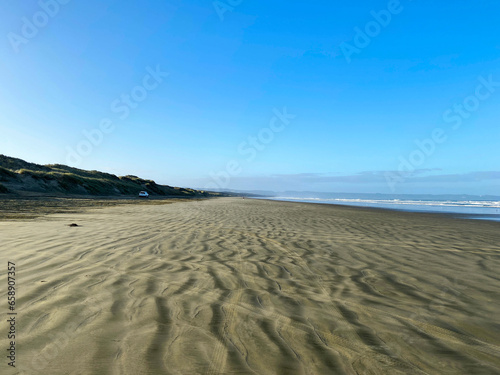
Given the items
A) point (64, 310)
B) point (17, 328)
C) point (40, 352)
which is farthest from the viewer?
point (64, 310)

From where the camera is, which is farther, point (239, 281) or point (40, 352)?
point (239, 281)

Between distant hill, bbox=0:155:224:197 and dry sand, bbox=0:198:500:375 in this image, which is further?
distant hill, bbox=0:155:224:197

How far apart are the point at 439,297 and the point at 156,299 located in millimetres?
3901

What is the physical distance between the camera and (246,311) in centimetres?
320

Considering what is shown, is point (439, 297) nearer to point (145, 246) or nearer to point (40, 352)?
point (40, 352)

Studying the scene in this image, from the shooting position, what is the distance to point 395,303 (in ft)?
11.8

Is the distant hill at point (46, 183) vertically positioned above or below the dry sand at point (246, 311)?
above

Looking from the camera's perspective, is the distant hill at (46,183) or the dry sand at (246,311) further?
the distant hill at (46,183)

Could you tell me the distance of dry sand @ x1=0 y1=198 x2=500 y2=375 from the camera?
2.24 m

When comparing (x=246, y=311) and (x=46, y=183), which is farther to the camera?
(x=46, y=183)

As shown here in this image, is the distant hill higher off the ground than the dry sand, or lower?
higher

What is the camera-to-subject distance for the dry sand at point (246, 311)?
2.24 meters

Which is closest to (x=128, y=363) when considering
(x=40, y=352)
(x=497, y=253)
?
(x=40, y=352)

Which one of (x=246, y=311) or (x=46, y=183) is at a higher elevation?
(x=46, y=183)
